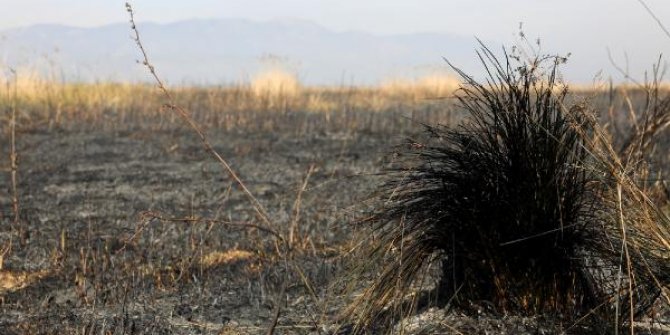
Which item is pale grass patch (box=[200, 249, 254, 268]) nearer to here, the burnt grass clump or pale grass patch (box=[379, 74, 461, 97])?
the burnt grass clump

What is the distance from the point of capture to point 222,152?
809 centimetres

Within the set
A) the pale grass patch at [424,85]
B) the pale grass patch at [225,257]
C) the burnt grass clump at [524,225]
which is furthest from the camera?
the pale grass patch at [424,85]

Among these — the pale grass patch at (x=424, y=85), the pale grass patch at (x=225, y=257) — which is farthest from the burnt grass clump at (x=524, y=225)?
the pale grass patch at (x=424, y=85)

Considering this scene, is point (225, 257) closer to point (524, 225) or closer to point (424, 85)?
point (524, 225)

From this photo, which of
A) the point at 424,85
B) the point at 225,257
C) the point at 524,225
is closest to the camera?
the point at 524,225

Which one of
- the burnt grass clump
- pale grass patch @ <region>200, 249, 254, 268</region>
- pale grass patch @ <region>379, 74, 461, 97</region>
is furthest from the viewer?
pale grass patch @ <region>379, 74, 461, 97</region>

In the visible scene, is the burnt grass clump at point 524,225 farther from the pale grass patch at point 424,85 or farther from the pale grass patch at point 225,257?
the pale grass patch at point 424,85

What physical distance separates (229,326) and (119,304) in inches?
21.7

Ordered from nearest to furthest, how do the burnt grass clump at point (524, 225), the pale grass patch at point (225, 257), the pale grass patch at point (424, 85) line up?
1. the burnt grass clump at point (524, 225)
2. the pale grass patch at point (225, 257)
3. the pale grass patch at point (424, 85)

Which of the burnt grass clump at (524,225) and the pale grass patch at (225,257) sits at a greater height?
the burnt grass clump at (524,225)

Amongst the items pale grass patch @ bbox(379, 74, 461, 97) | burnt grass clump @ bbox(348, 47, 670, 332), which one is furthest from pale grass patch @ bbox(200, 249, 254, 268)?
pale grass patch @ bbox(379, 74, 461, 97)

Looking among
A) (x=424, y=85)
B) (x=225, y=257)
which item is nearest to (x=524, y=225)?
(x=225, y=257)

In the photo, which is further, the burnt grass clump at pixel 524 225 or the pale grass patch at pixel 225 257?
the pale grass patch at pixel 225 257

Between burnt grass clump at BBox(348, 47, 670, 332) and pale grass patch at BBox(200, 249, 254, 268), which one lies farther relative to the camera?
pale grass patch at BBox(200, 249, 254, 268)
